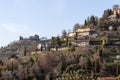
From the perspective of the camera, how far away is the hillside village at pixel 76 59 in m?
65.1

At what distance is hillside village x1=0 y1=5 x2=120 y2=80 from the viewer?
65062 millimetres

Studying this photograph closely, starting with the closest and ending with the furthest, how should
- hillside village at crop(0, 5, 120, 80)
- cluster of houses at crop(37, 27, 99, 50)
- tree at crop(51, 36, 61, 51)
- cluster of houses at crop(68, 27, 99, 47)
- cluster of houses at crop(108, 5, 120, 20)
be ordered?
hillside village at crop(0, 5, 120, 80), tree at crop(51, 36, 61, 51), cluster of houses at crop(68, 27, 99, 47), cluster of houses at crop(37, 27, 99, 50), cluster of houses at crop(108, 5, 120, 20)

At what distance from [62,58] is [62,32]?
35283 mm

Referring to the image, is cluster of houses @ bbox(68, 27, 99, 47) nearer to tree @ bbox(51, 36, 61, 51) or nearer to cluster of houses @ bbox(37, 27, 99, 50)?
cluster of houses @ bbox(37, 27, 99, 50)

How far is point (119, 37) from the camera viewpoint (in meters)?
89.8

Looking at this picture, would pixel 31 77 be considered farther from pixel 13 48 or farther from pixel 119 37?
pixel 13 48

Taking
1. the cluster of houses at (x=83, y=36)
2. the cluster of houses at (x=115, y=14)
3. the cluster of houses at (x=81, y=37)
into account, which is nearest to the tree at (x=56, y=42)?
the cluster of houses at (x=81, y=37)

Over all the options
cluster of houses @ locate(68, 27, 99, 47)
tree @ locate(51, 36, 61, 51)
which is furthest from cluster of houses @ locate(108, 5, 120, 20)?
tree @ locate(51, 36, 61, 51)

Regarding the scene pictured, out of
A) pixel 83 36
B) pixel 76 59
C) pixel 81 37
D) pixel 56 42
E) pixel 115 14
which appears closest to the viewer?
pixel 76 59

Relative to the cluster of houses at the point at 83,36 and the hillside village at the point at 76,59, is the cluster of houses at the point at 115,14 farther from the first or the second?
the cluster of houses at the point at 83,36

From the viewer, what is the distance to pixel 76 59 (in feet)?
235

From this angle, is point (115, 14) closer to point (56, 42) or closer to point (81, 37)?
point (81, 37)

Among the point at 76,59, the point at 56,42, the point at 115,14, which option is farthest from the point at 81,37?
the point at 76,59

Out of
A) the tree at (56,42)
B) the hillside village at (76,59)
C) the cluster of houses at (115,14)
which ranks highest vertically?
the cluster of houses at (115,14)
